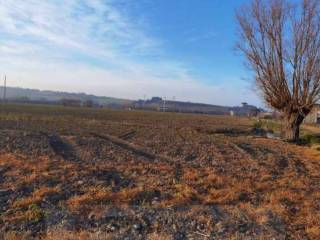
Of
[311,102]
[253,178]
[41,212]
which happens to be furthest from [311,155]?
[41,212]

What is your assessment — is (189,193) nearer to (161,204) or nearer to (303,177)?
(161,204)

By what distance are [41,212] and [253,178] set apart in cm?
625

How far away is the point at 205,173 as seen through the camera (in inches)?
423

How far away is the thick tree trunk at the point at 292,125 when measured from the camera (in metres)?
26.1

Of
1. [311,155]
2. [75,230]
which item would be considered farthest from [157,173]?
[311,155]

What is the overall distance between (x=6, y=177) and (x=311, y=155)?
1535cm

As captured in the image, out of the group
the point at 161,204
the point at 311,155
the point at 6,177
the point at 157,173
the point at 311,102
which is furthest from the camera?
the point at 311,102

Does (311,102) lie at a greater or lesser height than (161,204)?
greater

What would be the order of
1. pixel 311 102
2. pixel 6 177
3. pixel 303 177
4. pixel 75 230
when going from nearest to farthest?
pixel 75 230
pixel 6 177
pixel 303 177
pixel 311 102

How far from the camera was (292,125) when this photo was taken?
26781mm

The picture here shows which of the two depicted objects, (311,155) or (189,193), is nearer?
(189,193)

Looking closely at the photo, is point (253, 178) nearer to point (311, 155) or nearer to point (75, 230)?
point (75, 230)

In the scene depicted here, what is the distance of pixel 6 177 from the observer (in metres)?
8.99

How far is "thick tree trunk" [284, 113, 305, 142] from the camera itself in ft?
85.6
